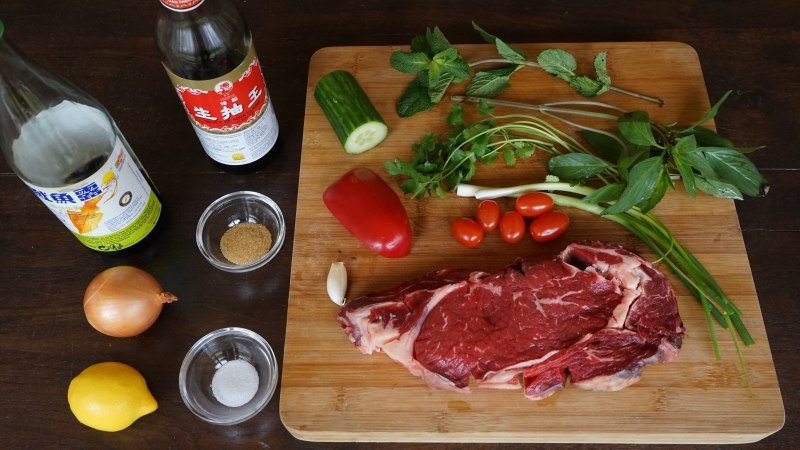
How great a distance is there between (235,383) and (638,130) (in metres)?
1.54

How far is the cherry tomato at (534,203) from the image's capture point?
2.31 m

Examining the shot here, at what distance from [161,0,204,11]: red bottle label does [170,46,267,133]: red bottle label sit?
10.3 inches

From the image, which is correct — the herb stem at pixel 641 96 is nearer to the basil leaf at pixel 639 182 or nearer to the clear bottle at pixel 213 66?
the basil leaf at pixel 639 182

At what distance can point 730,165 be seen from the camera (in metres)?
2.25

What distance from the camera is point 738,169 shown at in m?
2.25

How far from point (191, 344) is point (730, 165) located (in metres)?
1.89

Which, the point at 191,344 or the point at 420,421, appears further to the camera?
the point at 191,344

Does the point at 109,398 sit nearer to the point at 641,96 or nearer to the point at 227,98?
the point at 227,98

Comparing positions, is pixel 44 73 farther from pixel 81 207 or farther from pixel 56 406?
pixel 56 406

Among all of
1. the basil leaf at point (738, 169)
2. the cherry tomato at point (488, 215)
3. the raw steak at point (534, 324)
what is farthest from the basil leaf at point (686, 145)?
the cherry tomato at point (488, 215)

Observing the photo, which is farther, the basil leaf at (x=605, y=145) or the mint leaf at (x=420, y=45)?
the mint leaf at (x=420, y=45)

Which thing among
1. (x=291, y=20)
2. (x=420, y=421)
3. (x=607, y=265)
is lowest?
(x=420, y=421)

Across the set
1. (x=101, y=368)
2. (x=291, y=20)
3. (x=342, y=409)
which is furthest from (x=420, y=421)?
(x=291, y=20)

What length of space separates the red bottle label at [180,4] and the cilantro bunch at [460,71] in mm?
797
